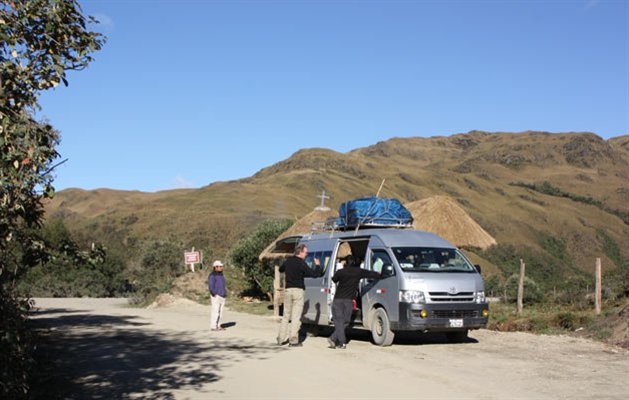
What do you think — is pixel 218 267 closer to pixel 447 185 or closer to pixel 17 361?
pixel 17 361

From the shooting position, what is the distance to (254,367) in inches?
431

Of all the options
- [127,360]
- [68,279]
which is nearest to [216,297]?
[127,360]

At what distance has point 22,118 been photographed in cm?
730

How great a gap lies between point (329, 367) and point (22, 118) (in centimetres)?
602

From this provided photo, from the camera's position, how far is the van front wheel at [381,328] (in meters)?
13.3

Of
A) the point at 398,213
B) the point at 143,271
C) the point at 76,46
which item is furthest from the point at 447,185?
the point at 76,46

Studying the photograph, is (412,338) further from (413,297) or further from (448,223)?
(448,223)

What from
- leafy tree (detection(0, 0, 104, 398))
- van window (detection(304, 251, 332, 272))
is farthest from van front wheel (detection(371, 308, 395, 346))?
leafy tree (detection(0, 0, 104, 398))

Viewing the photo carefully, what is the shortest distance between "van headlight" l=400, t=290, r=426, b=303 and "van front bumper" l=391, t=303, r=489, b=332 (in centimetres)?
8

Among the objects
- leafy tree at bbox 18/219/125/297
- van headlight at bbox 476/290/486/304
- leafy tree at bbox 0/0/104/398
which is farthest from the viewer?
leafy tree at bbox 18/219/125/297

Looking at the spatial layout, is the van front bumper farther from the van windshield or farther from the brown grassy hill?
the brown grassy hill

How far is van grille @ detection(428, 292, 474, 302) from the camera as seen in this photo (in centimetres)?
1300

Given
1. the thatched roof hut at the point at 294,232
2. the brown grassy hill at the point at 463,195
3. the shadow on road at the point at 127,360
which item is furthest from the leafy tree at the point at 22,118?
the brown grassy hill at the point at 463,195

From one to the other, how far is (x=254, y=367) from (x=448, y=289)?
4247mm
